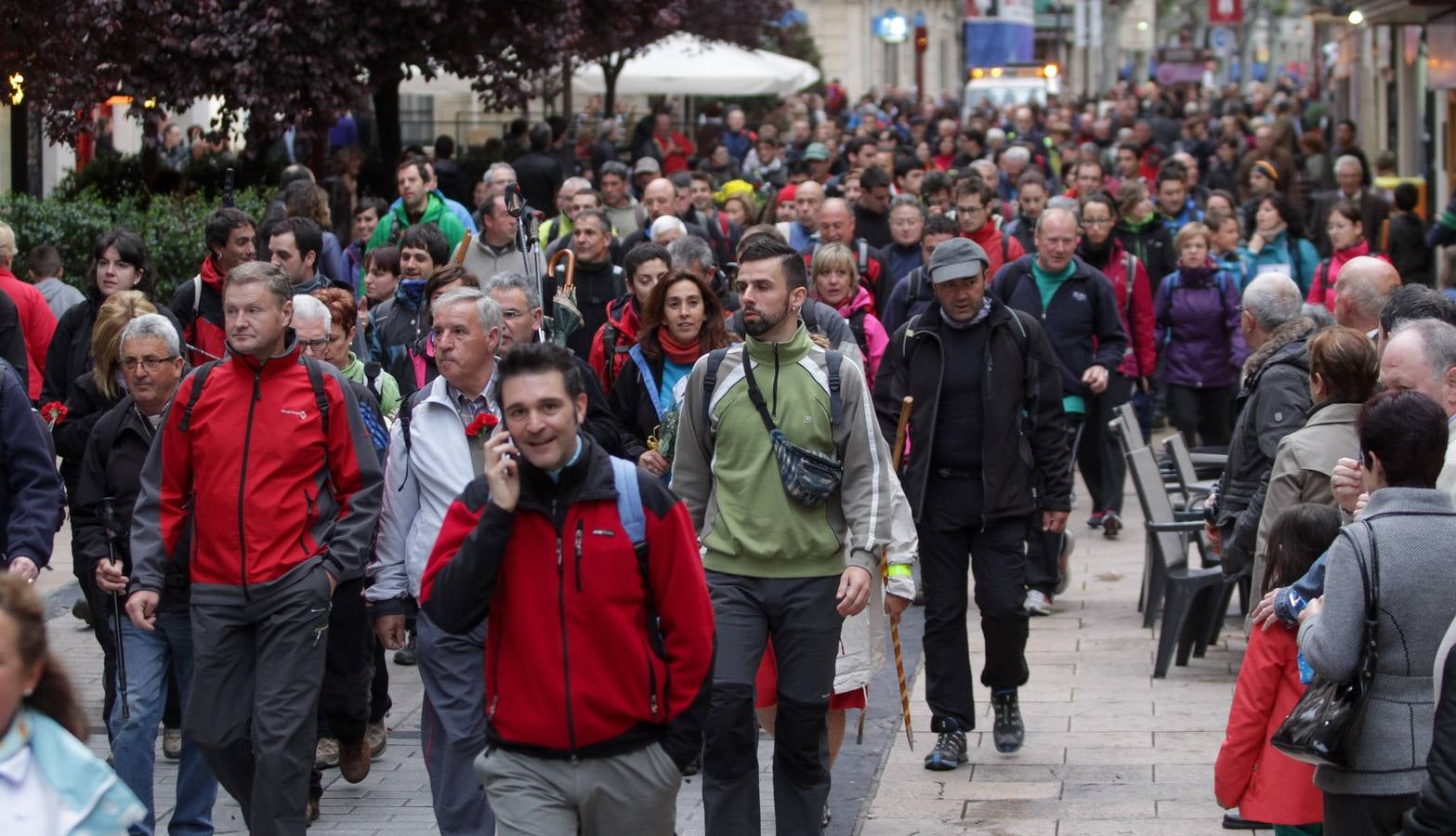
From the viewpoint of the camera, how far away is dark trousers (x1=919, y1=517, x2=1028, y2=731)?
7555mm

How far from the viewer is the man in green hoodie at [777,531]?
6082 mm

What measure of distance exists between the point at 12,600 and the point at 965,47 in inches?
2967

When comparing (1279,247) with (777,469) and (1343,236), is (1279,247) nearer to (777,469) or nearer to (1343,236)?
(1343,236)

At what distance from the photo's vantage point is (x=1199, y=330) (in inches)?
516

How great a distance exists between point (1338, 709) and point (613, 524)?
1774mm

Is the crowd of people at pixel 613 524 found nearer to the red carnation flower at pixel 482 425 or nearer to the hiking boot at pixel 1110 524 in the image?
the red carnation flower at pixel 482 425

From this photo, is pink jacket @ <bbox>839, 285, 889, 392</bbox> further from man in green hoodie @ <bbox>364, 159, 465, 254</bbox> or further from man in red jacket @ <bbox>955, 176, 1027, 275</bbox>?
man in green hoodie @ <bbox>364, 159, 465, 254</bbox>

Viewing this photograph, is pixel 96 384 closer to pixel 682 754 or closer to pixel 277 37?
pixel 682 754

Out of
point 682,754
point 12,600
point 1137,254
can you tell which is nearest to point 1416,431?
point 682,754

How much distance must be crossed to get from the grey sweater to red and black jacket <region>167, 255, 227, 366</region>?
5446 millimetres

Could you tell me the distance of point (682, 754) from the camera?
477 centimetres

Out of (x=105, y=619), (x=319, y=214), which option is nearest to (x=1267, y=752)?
(x=105, y=619)

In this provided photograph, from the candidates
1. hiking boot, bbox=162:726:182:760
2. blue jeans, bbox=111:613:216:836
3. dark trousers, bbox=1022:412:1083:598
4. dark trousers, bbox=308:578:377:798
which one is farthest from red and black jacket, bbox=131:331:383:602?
dark trousers, bbox=1022:412:1083:598

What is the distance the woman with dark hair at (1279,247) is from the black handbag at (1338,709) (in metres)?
9.31
